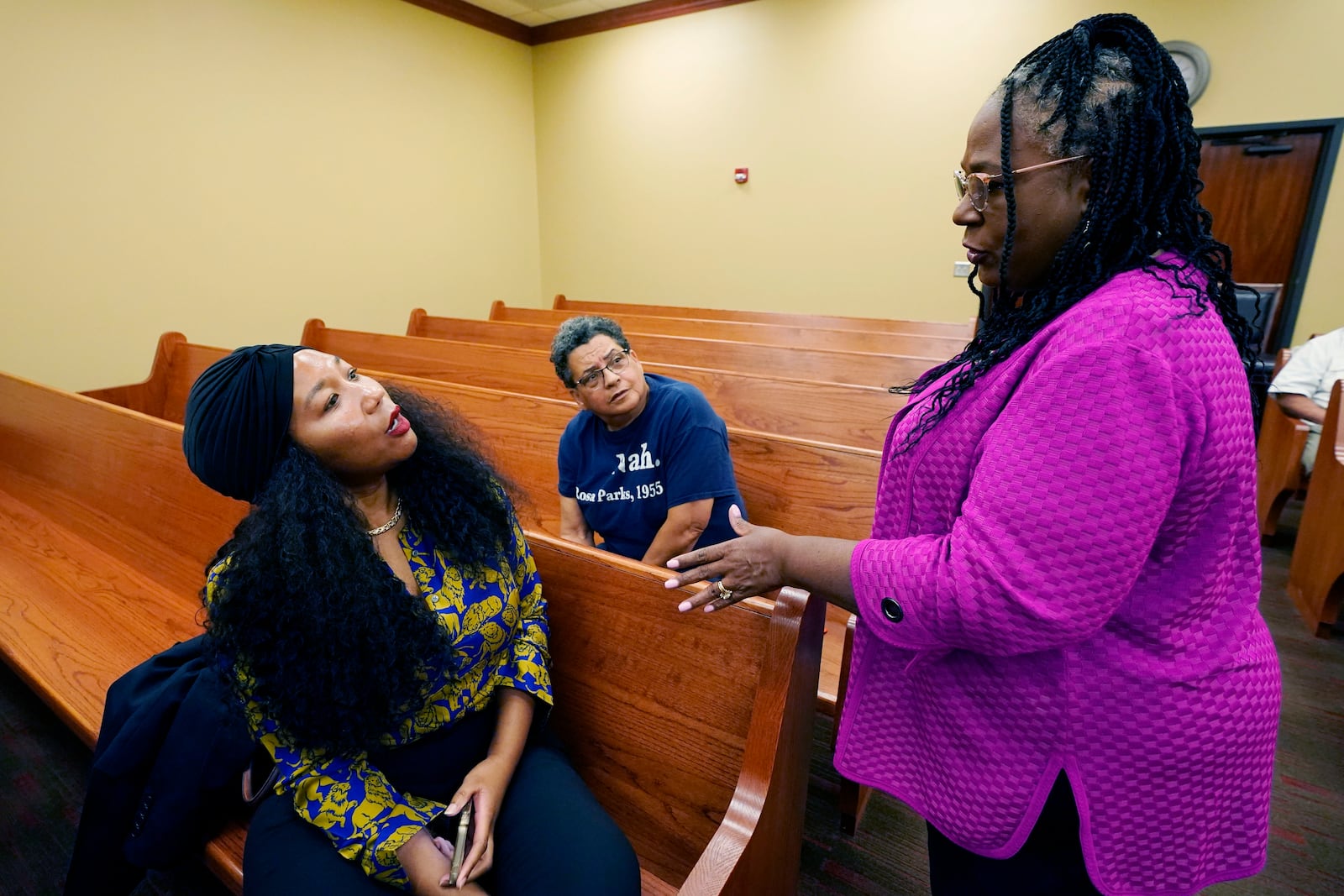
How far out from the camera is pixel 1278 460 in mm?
3031

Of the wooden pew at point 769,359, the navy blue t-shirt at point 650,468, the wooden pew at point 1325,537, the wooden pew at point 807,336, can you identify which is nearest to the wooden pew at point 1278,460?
the wooden pew at point 1325,537

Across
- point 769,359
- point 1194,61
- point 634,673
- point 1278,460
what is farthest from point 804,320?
point 634,673

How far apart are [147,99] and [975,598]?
4.76 m

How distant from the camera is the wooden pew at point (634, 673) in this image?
0.90m

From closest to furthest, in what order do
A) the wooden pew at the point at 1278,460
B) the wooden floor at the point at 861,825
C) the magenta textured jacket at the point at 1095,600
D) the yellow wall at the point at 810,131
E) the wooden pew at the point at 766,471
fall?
the magenta textured jacket at the point at 1095,600
the wooden floor at the point at 861,825
the wooden pew at the point at 766,471
the wooden pew at the point at 1278,460
the yellow wall at the point at 810,131

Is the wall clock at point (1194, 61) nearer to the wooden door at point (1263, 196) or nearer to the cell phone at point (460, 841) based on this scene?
the wooden door at point (1263, 196)

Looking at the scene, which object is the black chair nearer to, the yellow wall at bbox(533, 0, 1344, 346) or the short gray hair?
the yellow wall at bbox(533, 0, 1344, 346)

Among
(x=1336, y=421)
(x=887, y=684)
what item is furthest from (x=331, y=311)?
(x=1336, y=421)

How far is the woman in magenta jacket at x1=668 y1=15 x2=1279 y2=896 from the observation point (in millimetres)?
545

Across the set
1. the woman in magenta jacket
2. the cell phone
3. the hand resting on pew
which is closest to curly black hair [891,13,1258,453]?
the woman in magenta jacket

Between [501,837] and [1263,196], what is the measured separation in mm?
5086

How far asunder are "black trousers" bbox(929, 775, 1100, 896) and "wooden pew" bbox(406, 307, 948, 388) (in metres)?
1.85

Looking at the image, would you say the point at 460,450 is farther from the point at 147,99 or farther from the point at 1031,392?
the point at 147,99

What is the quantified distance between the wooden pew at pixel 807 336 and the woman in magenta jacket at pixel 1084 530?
7.34 feet
